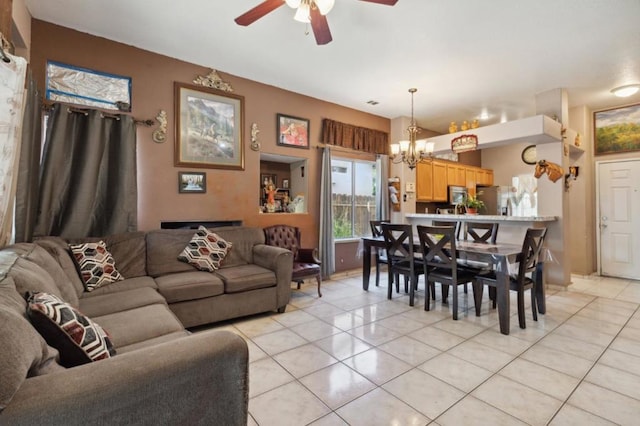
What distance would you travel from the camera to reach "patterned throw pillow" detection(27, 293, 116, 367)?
3.90ft

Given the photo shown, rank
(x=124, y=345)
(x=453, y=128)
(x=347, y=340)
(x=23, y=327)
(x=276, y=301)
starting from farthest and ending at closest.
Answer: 1. (x=453, y=128)
2. (x=276, y=301)
3. (x=347, y=340)
4. (x=124, y=345)
5. (x=23, y=327)

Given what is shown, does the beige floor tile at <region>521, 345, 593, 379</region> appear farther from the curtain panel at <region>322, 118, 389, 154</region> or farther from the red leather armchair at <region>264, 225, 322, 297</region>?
the curtain panel at <region>322, 118, 389, 154</region>

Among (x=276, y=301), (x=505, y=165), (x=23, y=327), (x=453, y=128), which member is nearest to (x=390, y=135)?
(x=453, y=128)

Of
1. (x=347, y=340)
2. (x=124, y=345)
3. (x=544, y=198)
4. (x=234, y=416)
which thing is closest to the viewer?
(x=234, y=416)

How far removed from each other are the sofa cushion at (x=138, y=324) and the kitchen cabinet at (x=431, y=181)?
17.1ft

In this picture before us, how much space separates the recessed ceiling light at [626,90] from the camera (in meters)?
4.29

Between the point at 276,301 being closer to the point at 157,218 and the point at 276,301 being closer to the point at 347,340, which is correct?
the point at 347,340

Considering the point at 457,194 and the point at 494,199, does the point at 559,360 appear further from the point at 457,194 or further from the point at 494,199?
the point at 494,199

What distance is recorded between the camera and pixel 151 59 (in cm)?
354

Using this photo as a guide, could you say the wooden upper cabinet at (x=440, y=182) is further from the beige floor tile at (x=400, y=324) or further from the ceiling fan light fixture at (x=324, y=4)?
the ceiling fan light fixture at (x=324, y=4)

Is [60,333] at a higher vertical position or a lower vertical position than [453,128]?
lower

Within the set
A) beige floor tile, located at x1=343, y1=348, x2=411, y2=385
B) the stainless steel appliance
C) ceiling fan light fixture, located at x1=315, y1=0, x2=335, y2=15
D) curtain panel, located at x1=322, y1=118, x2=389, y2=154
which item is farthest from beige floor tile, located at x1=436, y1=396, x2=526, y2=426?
the stainless steel appliance

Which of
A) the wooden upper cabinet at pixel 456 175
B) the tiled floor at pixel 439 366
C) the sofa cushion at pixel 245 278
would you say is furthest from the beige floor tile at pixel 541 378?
the wooden upper cabinet at pixel 456 175

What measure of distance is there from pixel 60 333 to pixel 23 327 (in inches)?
10.4
